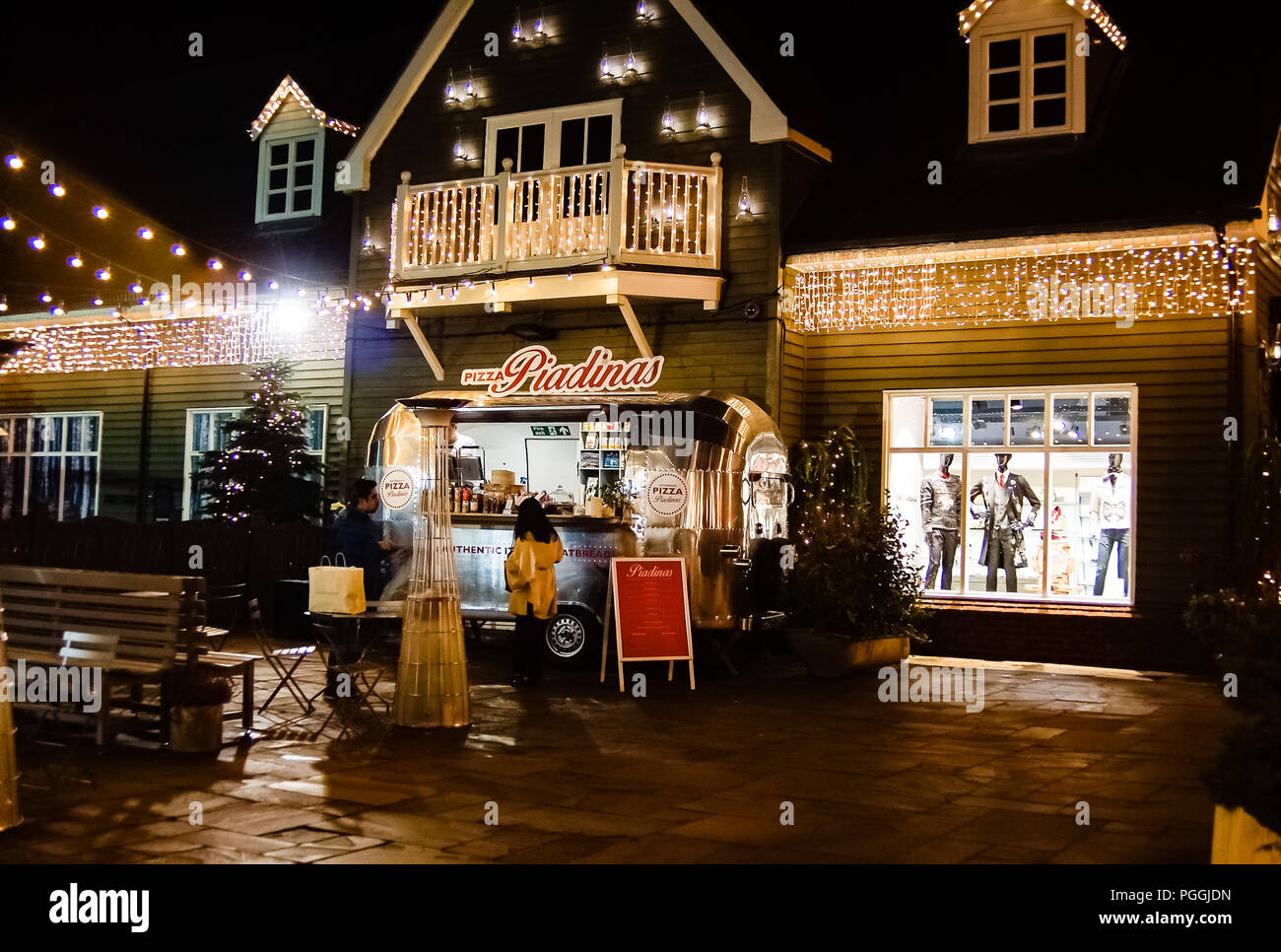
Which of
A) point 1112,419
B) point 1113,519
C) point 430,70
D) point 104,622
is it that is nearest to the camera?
point 104,622

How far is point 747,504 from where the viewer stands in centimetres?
1312

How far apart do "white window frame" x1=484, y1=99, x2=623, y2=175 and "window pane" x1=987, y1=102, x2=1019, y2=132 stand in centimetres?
441

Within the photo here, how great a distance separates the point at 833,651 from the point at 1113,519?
3.99 metres

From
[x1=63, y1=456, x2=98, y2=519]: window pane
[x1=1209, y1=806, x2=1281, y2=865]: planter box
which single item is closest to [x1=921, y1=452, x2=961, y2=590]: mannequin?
[x1=1209, y1=806, x2=1281, y2=865]: planter box

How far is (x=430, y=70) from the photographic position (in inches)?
683

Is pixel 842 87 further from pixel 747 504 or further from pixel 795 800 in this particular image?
pixel 795 800

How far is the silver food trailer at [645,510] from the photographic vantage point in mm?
12648

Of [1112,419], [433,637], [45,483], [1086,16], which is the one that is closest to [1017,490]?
[1112,419]

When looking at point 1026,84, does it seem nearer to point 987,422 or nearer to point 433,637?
point 987,422

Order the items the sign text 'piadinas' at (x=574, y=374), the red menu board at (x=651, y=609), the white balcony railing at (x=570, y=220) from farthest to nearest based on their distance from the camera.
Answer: the sign text 'piadinas' at (x=574, y=374) → the white balcony railing at (x=570, y=220) → the red menu board at (x=651, y=609)

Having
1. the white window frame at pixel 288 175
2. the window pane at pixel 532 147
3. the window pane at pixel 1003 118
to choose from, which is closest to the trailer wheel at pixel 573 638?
the window pane at pixel 532 147

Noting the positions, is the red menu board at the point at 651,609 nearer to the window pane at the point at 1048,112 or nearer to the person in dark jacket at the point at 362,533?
the person in dark jacket at the point at 362,533

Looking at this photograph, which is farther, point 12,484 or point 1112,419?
point 12,484

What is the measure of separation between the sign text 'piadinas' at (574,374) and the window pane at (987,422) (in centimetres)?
378
